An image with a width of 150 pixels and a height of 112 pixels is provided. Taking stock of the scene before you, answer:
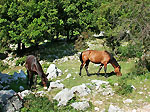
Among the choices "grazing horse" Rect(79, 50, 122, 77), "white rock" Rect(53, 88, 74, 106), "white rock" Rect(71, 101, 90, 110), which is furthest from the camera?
"grazing horse" Rect(79, 50, 122, 77)

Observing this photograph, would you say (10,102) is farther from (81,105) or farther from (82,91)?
(82,91)

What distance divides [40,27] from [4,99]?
16.4 m

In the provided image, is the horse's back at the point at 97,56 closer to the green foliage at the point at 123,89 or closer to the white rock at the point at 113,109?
the green foliage at the point at 123,89

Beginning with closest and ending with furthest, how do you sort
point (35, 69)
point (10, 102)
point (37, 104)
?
point (10, 102), point (37, 104), point (35, 69)

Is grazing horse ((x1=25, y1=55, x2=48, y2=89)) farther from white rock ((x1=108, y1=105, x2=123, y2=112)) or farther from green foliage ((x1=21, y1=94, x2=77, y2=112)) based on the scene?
white rock ((x1=108, y1=105, x2=123, y2=112))

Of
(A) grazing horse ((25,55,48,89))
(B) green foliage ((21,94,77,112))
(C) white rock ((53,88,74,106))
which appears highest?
(A) grazing horse ((25,55,48,89))

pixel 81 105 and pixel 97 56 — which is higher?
pixel 97 56

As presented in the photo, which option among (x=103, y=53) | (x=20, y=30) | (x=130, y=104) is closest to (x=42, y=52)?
(x=20, y=30)

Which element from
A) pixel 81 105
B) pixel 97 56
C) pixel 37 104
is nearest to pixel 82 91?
pixel 81 105

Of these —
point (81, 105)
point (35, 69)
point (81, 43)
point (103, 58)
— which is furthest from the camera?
point (81, 43)

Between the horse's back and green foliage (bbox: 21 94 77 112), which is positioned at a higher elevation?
the horse's back

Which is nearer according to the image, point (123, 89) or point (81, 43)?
→ point (123, 89)

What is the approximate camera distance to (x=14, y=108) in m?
8.63

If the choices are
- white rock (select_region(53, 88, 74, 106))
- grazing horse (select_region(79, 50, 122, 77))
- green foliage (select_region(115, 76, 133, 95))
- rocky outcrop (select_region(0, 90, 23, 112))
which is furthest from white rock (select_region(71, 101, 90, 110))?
grazing horse (select_region(79, 50, 122, 77))
